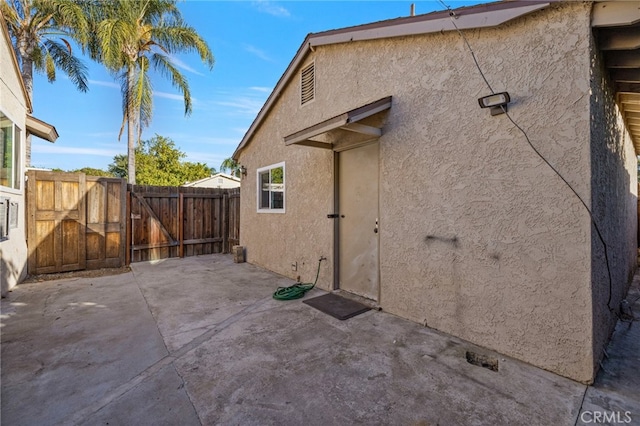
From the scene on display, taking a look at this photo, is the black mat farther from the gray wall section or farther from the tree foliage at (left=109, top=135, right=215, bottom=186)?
the tree foliage at (left=109, top=135, right=215, bottom=186)

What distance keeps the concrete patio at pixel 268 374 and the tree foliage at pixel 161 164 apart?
1923cm

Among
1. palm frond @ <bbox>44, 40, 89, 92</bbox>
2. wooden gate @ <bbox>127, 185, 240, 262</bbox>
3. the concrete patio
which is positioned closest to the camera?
the concrete patio

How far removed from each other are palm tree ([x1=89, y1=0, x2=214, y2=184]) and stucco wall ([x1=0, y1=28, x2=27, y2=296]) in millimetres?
5869

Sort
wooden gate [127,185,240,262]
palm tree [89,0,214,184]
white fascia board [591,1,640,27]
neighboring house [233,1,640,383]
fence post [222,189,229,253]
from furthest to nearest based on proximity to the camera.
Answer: palm tree [89,0,214,184], fence post [222,189,229,253], wooden gate [127,185,240,262], neighboring house [233,1,640,383], white fascia board [591,1,640,27]

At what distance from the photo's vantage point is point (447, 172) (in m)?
3.43

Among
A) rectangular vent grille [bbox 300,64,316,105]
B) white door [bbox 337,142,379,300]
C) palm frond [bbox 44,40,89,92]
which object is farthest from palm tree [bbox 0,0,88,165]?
white door [bbox 337,142,379,300]

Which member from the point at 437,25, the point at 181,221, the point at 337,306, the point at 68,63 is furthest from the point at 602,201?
the point at 68,63

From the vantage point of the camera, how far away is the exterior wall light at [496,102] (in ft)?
9.39

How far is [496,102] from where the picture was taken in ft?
9.53

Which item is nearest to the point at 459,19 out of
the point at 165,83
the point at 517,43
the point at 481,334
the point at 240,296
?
the point at 517,43

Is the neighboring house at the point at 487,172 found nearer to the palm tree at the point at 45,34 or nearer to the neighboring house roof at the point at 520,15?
the neighboring house roof at the point at 520,15

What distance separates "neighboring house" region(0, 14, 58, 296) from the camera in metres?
4.76

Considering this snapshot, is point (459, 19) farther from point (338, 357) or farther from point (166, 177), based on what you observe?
point (166, 177)

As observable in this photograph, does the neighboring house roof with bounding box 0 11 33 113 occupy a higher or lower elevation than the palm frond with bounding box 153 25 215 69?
lower
